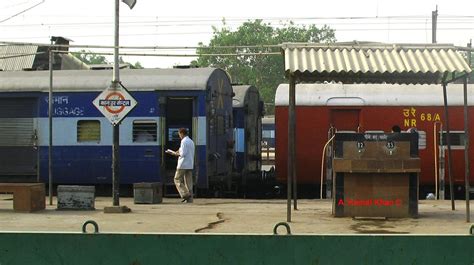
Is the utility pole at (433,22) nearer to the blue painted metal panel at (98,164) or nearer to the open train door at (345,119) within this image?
the open train door at (345,119)

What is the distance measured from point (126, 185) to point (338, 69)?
7.80 metres

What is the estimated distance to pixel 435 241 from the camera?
475 centimetres

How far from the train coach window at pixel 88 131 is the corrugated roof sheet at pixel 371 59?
6854 millimetres

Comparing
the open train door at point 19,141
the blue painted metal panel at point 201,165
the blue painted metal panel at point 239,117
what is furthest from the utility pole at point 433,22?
the open train door at point 19,141

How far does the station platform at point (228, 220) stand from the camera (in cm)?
880

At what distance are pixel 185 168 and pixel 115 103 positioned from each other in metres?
2.61

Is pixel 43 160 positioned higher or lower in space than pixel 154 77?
lower

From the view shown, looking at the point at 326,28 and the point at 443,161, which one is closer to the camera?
the point at 443,161

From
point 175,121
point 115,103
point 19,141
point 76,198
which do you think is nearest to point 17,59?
point 19,141

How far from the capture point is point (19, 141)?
15.3 metres

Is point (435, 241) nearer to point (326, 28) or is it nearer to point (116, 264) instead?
point (116, 264)

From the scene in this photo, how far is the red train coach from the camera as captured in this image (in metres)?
15.7

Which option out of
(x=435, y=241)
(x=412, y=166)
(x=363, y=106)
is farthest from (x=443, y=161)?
(x=435, y=241)

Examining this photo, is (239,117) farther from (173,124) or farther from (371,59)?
(371,59)
